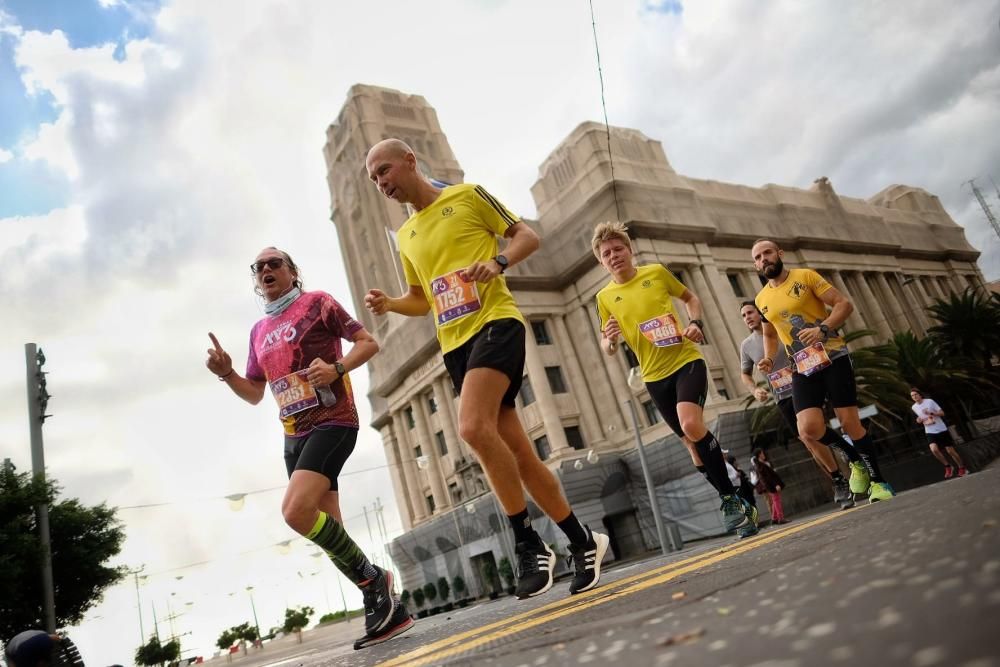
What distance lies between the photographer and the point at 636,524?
3172cm

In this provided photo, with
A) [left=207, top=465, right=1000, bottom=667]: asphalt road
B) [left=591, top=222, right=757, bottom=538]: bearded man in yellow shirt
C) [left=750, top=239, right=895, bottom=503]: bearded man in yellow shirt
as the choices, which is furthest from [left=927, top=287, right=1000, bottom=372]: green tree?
[left=207, top=465, right=1000, bottom=667]: asphalt road

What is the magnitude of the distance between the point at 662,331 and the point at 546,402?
93.4 ft

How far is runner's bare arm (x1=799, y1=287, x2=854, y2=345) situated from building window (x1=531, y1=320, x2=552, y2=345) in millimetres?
30292

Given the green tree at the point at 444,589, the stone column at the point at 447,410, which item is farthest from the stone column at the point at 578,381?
the green tree at the point at 444,589

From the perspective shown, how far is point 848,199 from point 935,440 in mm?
46489

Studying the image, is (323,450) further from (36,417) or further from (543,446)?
(543,446)

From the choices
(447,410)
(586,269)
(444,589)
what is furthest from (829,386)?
(447,410)

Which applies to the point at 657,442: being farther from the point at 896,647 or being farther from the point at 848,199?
the point at 848,199

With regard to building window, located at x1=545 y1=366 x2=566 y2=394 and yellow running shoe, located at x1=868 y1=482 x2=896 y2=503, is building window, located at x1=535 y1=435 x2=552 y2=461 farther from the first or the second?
yellow running shoe, located at x1=868 y1=482 x2=896 y2=503

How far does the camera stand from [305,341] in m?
3.95

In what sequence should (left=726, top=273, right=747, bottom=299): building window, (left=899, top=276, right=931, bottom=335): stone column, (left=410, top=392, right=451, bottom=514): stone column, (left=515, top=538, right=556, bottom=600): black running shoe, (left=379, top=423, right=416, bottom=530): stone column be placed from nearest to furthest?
(left=515, top=538, right=556, bottom=600): black running shoe
(left=726, top=273, right=747, bottom=299): building window
(left=410, top=392, right=451, bottom=514): stone column
(left=379, top=423, right=416, bottom=530): stone column
(left=899, top=276, right=931, bottom=335): stone column

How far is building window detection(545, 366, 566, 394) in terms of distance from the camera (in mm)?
34866

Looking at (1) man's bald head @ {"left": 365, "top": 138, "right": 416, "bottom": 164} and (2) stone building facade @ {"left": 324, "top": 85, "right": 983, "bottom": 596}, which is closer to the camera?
(1) man's bald head @ {"left": 365, "top": 138, "right": 416, "bottom": 164}

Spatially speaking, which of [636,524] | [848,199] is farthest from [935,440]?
[848,199]
